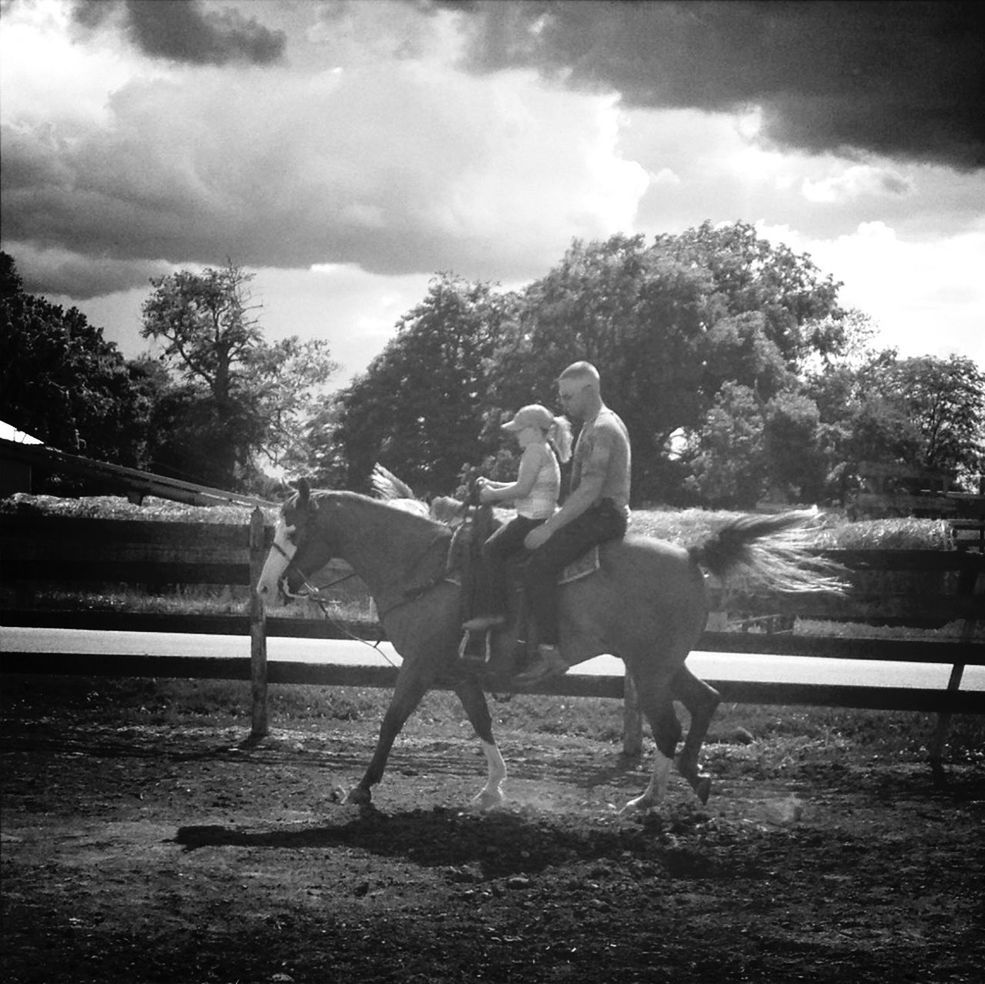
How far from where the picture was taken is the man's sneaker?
197 inches

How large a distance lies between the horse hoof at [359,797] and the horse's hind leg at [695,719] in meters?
1.27

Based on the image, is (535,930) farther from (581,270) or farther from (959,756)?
(959,756)

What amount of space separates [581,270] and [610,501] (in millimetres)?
1016

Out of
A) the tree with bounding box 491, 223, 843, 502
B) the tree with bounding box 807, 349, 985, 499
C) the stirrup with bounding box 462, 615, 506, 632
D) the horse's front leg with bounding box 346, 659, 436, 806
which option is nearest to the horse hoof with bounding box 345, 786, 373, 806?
the horse's front leg with bounding box 346, 659, 436, 806

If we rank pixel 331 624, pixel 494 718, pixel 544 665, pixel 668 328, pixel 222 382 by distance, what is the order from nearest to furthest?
pixel 222 382 → pixel 544 665 → pixel 668 328 → pixel 331 624 → pixel 494 718

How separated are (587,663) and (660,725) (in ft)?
13.2

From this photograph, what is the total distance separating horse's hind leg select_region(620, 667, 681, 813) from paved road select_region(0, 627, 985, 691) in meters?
3.17

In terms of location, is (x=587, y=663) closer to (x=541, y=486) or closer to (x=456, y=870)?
(x=541, y=486)

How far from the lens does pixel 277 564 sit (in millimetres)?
4871

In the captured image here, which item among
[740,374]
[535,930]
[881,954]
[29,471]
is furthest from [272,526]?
[881,954]

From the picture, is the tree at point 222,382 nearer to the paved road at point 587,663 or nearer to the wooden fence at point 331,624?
the wooden fence at point 331,624

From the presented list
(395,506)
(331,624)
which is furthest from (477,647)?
(331,624)

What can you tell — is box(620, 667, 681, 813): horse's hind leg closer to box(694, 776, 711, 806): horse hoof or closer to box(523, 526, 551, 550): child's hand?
box(694, 776, 711, 806): horse hoof

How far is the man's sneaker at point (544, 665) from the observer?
5008mm
